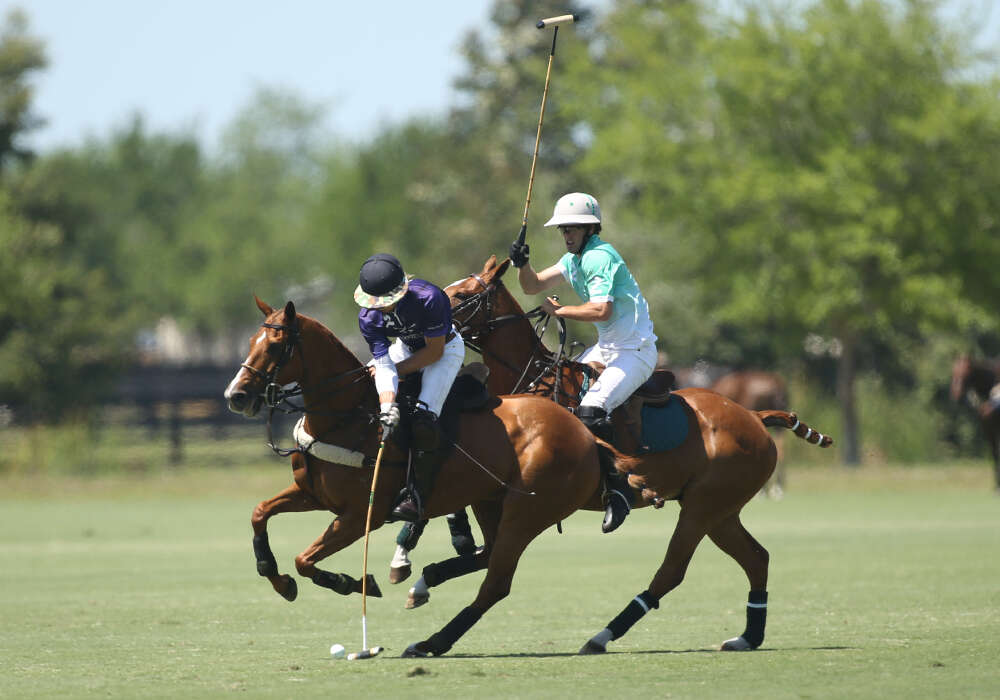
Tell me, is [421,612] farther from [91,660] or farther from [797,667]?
[797,667]

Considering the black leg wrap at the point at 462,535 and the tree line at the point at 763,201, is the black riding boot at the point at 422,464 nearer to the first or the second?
the black leg wrap at the point at 462,535

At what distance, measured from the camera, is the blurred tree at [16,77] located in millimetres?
43188

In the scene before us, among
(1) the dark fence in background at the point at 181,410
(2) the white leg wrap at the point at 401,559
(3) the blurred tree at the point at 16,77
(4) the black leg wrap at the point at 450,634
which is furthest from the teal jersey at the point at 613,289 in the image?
(3) the blurred tree at the point at 16,77

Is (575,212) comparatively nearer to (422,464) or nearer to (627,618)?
(422,464)

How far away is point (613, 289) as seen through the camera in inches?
448

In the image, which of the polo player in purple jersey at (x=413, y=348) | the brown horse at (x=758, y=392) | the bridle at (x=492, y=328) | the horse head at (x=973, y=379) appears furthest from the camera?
the brown horse at (x=758, y=392)

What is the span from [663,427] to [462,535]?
1577mm

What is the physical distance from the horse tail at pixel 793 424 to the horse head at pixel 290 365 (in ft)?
9.77

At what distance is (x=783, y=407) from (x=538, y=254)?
12.6m

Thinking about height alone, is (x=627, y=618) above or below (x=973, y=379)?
below

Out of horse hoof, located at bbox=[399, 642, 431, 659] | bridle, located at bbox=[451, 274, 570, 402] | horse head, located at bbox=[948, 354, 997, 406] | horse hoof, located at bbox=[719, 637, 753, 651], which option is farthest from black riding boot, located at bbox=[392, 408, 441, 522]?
horse head, located at bbox=[948, 354, 997, 406]

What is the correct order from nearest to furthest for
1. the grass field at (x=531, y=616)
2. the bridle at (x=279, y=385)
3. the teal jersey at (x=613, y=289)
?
the grass field at (x=531, y=616) < the bridle at (x=279, y=385) < the teal jersey at (x=613, y=289)

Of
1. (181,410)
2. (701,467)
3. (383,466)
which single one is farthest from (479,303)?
(181,410)

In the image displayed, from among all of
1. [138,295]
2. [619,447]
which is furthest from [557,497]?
[138,295]
